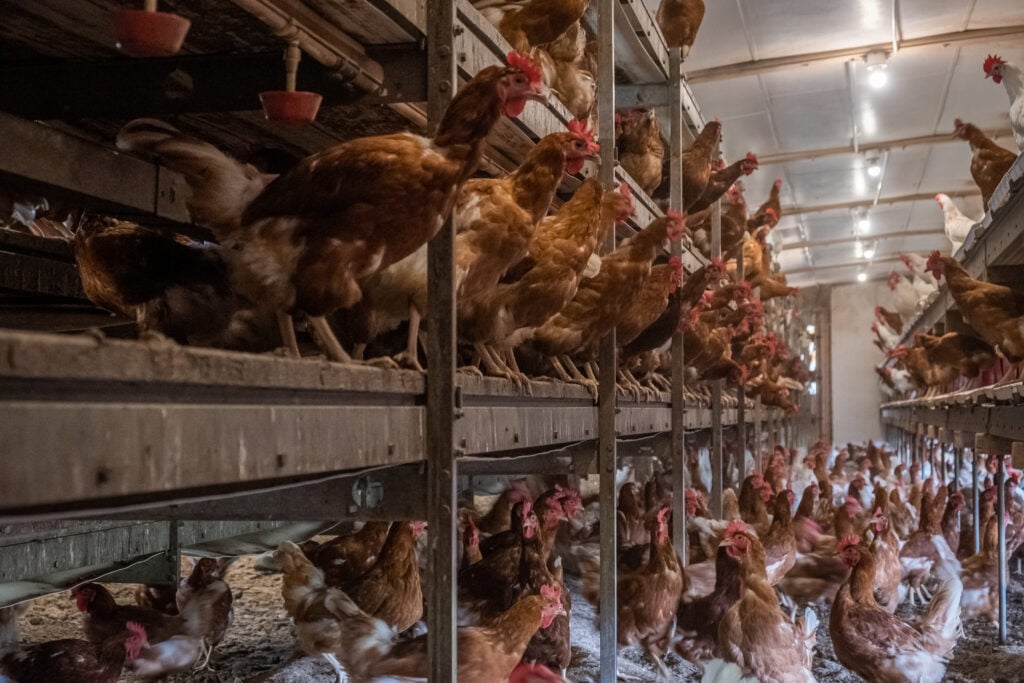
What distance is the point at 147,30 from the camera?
4.70 feet

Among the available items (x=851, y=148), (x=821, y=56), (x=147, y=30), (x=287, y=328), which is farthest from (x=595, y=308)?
(x=851, y=148)

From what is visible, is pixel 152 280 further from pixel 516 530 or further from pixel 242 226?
pixel 516 530

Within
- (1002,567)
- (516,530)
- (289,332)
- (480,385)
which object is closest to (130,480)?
(289,332)

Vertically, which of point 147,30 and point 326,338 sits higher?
point 147,30

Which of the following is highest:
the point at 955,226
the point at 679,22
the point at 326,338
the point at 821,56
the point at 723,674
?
the point at 821,56

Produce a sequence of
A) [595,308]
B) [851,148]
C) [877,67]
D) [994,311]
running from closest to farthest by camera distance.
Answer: [595,308]
[994,311]
[877,67]
[851,148]

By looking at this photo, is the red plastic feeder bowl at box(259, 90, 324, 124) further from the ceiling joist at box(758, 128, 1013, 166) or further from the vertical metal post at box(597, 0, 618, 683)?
the ceiling joist at box(758, 128, 1013, 166)

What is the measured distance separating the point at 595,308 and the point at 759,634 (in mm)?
1822

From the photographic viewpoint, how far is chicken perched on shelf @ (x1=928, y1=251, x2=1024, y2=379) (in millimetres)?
4426

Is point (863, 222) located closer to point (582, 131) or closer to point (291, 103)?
point (582, 131)

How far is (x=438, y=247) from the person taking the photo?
1947mm

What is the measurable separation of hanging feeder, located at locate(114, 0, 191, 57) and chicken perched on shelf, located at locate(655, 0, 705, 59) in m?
4.23

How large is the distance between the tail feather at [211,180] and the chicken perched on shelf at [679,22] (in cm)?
396

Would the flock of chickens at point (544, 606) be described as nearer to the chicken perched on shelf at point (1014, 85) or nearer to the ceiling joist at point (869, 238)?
the chicken perched on shelf at point (1014, 85)
